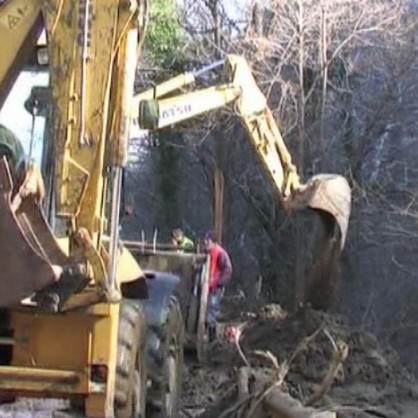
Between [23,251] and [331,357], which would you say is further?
[331,357]

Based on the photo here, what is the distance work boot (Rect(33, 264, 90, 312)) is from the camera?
6652 mm

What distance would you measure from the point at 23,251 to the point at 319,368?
5118 millimetres

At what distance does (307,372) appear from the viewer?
10.9 meters

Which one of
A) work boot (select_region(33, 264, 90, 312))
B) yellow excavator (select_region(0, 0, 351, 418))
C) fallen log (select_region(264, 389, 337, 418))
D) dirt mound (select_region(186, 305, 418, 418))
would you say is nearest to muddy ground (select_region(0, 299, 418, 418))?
dirt mound (select_region(186, 305, 418, 418))

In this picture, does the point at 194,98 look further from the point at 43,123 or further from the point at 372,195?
the point at 372,195

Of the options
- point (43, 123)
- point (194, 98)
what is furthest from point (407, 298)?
point (43, 123)

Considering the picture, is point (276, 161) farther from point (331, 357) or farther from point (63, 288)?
point (63, 288)

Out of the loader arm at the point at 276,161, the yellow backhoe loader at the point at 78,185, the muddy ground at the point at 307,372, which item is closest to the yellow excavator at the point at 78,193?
the yellow backhoe loader at the point at 78,185

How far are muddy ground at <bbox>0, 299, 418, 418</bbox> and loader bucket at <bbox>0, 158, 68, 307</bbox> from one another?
2.34m

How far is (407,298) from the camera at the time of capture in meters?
23.0

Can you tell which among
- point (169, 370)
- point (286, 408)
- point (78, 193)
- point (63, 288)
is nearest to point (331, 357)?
point (169, 370)

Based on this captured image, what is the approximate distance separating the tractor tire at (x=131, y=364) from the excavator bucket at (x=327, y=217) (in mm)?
2802

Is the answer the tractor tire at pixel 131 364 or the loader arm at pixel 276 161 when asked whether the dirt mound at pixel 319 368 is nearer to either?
the tractor tire at pixel 131 364

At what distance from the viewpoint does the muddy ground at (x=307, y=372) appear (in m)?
Result: 9.44
